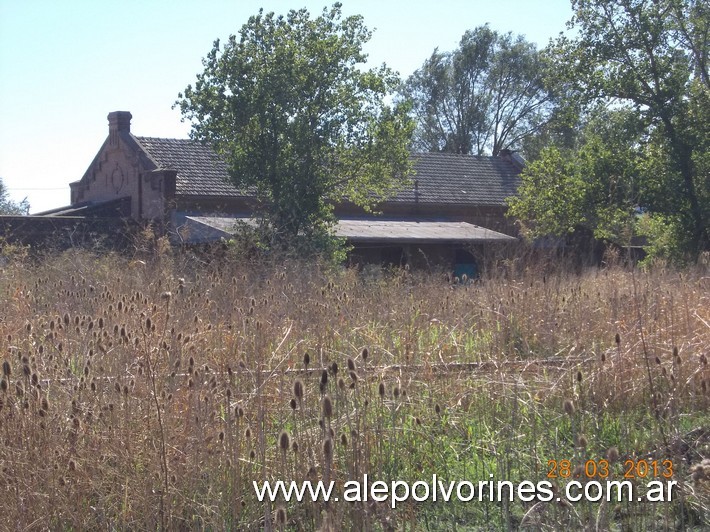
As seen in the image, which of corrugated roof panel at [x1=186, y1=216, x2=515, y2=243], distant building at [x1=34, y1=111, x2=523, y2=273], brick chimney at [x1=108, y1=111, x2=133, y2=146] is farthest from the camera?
brick chimney at [x1=108, y1=111, x2=133, y2=146]

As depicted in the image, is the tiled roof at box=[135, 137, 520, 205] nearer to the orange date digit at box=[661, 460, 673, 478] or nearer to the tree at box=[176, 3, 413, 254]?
the tree at box=[176, 3, 413, 254]

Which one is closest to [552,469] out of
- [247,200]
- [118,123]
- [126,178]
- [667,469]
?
[667,469]

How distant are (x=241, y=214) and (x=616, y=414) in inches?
1056

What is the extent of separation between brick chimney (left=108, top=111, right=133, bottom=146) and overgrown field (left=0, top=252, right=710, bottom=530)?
27.5 metres

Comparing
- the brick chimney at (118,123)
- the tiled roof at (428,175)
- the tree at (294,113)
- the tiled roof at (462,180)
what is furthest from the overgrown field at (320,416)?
the tiled roof at (462,180)

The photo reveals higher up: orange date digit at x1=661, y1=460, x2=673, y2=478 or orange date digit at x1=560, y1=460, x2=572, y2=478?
orange date digit at x1=661, y1=460, x2=673, y2=478

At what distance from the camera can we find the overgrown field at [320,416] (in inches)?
173

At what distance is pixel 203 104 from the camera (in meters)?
23.1

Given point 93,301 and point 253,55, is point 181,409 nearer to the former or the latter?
point 93,301

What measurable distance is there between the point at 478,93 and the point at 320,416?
52.9 metres

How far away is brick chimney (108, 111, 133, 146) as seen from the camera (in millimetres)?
34625

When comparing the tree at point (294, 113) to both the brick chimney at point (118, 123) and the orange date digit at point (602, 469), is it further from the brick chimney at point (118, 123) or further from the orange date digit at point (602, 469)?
the orange date digit at point (602, 469)

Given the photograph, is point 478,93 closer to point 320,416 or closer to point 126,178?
point 126,178
